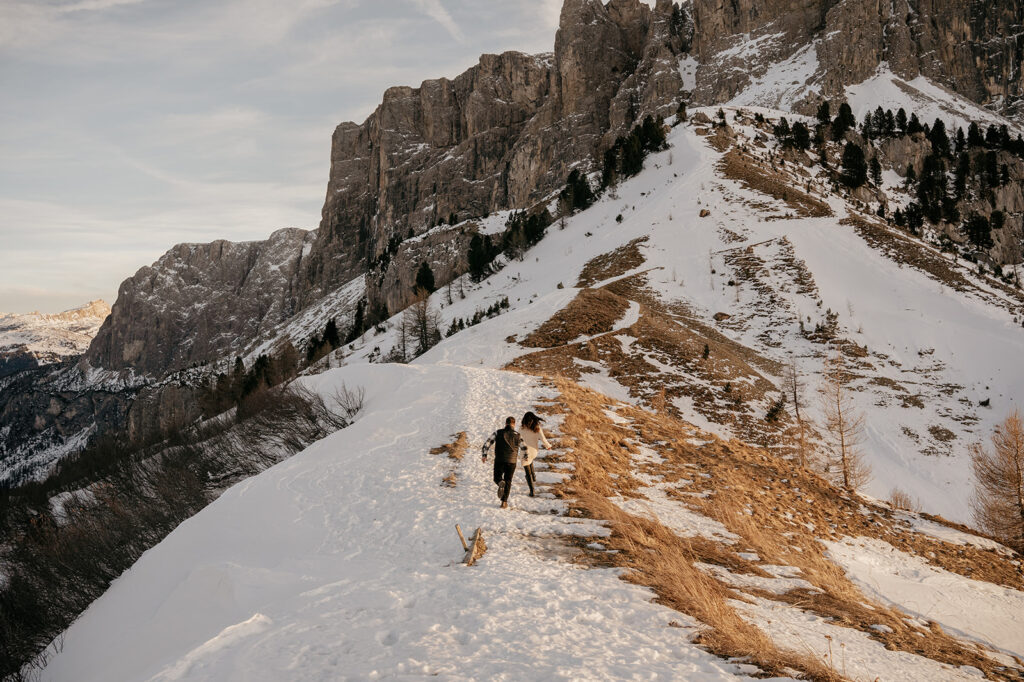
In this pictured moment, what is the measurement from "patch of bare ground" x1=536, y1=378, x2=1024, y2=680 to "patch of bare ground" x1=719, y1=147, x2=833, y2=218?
47.2 m

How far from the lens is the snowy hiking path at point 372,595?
→ 6.29 meters

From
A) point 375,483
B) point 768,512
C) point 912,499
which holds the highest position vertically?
point 375,483

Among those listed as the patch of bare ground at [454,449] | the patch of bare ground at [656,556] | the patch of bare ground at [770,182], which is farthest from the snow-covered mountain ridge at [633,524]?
the patch of bare ground at [770,182]

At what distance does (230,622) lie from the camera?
26.8 ft

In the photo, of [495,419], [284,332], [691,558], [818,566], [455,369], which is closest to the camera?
[691,558]

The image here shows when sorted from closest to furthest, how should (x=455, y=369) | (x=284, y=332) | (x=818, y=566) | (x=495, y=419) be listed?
(x=818, y=566)
(x=495, y=419)
(x=455, y=369)
(x=284, y=332)

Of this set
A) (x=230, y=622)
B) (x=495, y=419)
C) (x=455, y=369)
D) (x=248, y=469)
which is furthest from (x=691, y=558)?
(x=248, y=469)

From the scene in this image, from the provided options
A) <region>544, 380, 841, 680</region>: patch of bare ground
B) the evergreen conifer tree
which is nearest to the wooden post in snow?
<region>544, 380, 841, 680</region>: patch of bare ground

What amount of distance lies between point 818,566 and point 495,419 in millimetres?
10409

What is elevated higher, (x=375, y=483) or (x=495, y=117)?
(x=495, y=117)

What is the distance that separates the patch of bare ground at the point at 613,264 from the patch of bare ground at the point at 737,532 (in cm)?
3048

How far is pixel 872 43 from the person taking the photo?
118938 millimetres

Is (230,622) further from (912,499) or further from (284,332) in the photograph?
(284,332)

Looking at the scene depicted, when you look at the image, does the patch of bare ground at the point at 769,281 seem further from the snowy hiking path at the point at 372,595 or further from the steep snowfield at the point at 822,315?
the snowy hiking path at the point at 372,595
